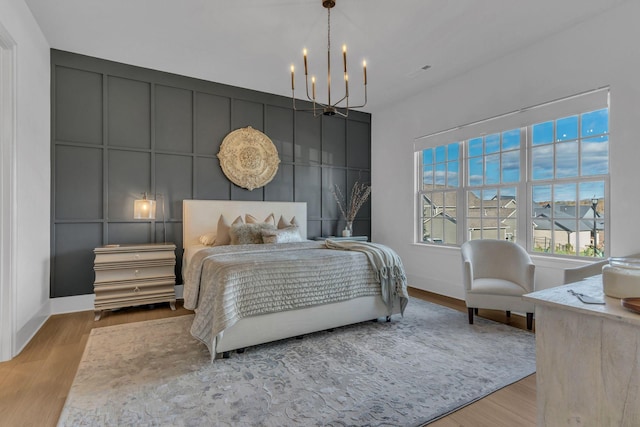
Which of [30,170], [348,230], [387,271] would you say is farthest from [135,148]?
[387,271]

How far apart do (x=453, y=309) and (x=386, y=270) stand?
1.26m

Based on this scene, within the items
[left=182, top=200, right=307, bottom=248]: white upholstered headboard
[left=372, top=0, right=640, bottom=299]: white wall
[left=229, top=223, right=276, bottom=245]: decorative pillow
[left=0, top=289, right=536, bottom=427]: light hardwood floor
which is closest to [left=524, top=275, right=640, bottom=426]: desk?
[left=0, top=289, right=536, bottom=427]: light hardwood floor

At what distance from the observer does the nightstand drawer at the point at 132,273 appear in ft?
11.5

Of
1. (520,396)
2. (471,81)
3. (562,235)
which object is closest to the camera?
(520,396)

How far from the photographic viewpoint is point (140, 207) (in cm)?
387

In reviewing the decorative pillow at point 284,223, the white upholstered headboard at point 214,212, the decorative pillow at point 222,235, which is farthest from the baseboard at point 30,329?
the decorative pillow at point 284,223

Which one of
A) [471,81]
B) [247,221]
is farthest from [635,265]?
[247,221]

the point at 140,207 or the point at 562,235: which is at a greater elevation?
the point at 140,207

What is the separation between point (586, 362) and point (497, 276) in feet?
9.03

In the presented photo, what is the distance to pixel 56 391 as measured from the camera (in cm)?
210

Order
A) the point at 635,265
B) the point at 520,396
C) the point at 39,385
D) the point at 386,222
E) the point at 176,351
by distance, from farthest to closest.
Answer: the point at 386,222 → the point at 176,351 → the point at 39,385 → the point at 520,396 → the point at 635,265

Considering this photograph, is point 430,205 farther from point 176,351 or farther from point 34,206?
point 34,206

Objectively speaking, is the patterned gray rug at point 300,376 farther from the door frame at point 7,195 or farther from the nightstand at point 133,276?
the door frame at point 7,195

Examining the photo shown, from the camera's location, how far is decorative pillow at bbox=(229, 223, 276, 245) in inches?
152
